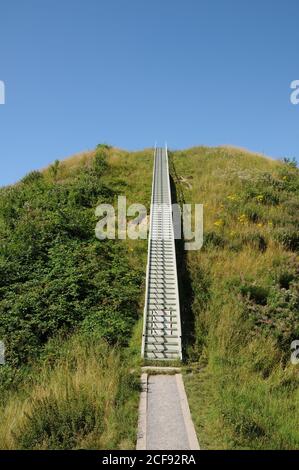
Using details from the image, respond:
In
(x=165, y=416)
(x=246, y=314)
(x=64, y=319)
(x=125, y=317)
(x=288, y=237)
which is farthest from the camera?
(x=288, y=237)

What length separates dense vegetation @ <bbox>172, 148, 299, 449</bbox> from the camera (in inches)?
377

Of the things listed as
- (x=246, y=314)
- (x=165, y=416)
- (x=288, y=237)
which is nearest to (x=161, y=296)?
(x=246, y=314)

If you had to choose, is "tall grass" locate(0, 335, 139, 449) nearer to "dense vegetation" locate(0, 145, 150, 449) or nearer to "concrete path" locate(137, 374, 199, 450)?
"dense vegetation" locate(0, 145, 150, 449)

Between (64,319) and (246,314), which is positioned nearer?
(246,314)

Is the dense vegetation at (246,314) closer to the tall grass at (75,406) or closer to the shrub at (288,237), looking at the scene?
the shrub at (288,237)

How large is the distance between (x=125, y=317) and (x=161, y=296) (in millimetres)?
1420

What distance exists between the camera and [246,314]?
14.7 meters

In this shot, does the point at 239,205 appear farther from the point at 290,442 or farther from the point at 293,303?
the point at 290,442

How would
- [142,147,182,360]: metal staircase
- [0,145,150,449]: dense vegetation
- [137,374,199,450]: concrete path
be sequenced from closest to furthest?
[137,374,199,450]: concrete path < [0,145,150,449]: dense vegetation < [142,147,182,360]: metal staircase

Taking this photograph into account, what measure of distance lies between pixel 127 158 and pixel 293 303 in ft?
84.0

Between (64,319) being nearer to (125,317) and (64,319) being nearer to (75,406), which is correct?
(125,317)

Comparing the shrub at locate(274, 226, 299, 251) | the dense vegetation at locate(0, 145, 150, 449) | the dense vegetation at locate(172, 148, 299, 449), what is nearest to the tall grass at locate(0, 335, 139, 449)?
the dense vegetation at locate(0, 145, 150, 449)

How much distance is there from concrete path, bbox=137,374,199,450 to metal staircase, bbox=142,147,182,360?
4.64ft

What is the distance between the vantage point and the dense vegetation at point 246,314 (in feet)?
31.4
